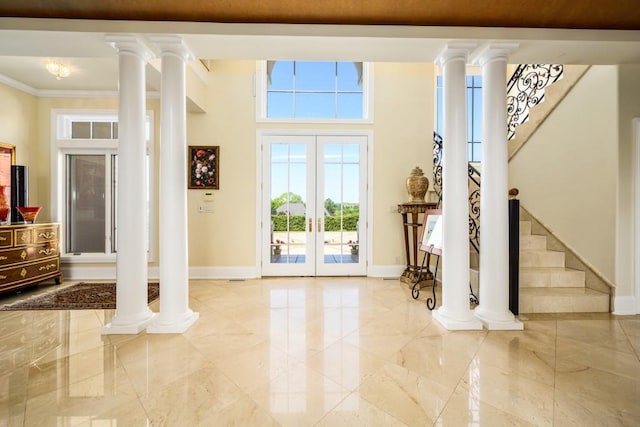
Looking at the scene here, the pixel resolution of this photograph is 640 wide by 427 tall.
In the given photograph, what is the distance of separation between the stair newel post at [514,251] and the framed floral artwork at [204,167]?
4.27 meters

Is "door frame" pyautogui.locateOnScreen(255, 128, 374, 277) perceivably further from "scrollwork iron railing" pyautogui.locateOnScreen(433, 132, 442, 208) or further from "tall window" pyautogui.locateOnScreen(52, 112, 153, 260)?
"tall window" pyautogui.locateOnScreen(52, 112, 153, 260)

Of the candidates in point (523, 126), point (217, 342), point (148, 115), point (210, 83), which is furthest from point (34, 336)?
point (523, 126)

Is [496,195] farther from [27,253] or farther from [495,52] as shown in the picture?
[27,253]

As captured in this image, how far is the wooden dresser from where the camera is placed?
3773 millimetres

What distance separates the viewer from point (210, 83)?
4.94m

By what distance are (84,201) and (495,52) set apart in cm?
633

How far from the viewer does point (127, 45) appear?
9.00 feet

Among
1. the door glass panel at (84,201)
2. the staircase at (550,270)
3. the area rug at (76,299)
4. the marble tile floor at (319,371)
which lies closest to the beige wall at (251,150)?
the area rug at (76,299)

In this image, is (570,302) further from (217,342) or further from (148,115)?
(148,115)

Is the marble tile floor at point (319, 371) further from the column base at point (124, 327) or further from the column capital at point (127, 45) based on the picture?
the column capital at point (127, 45)

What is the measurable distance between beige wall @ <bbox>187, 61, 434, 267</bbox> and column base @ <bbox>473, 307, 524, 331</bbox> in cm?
215

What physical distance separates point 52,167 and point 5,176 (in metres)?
0.59

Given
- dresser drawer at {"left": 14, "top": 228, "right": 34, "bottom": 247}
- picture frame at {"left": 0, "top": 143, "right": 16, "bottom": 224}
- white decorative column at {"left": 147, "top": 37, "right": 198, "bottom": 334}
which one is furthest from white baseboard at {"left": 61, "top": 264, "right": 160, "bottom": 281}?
white decorative column at {"left": 147, "top": 37, "right": 198, "bottom": 334}

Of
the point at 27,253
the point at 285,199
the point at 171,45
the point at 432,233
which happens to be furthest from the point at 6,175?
the point at 432,233
